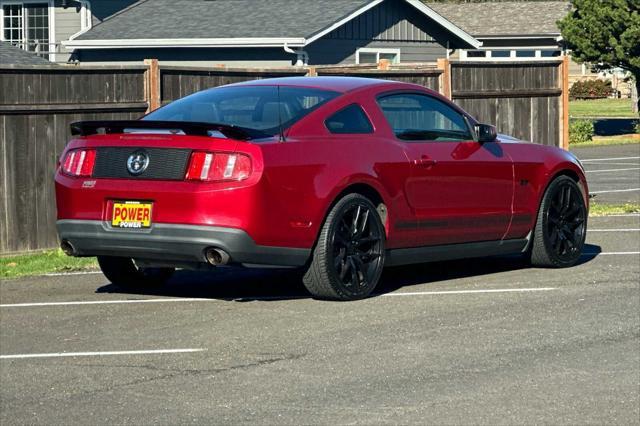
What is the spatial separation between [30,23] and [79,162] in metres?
25.8

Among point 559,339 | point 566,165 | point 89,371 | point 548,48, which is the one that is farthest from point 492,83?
point 548,48

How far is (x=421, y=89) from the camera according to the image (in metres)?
11.2

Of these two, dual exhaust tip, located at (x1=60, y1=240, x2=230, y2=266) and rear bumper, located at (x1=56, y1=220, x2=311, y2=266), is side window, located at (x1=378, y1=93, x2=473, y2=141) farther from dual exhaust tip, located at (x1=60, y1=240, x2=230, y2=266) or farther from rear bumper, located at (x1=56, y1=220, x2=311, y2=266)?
dual exhaust tip, located at (x1=60, y1=240, x2=230, y2=266)

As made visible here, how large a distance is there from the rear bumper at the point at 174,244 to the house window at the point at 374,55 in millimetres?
22477

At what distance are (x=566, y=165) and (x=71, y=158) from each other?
4417 mm

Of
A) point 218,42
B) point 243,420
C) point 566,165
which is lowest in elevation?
point 243,420

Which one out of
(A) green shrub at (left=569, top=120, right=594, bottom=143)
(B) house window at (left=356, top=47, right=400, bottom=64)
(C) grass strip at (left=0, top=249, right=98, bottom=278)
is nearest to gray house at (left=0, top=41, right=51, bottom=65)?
(C) grass strip at (left=0, top=249, right=98, bottom=278)

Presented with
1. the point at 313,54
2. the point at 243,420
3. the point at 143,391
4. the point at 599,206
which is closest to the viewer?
the point at 243,420

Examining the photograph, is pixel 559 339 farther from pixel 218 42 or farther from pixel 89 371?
pixel 218 42

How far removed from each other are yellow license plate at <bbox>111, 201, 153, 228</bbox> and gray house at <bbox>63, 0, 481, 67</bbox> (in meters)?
20.2

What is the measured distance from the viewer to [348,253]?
1002 centimetres

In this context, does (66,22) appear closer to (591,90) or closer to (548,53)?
(548,53)

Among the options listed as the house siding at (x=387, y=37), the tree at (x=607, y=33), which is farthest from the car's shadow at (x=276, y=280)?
the tree at (x=607, y=33)

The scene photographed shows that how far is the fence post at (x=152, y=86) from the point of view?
14.6 metres
